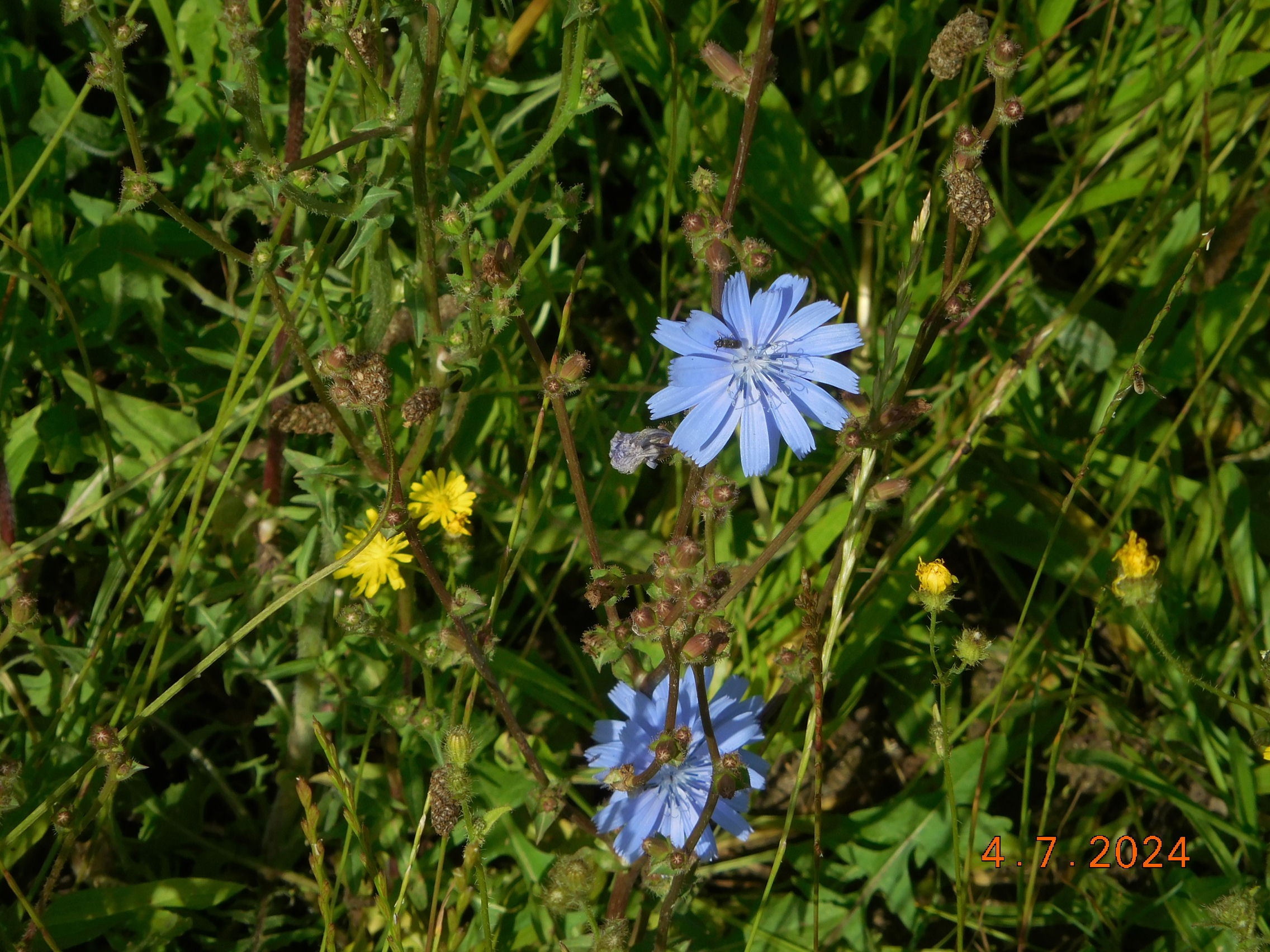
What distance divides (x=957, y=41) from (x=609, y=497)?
171 centimetres

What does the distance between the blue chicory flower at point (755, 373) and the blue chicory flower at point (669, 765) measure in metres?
0.69

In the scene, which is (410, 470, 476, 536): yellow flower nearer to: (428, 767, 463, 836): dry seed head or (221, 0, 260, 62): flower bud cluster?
(428, 767, 463, 836): dry seed head

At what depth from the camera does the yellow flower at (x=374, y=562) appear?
280cm

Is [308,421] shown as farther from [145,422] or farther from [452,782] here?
[452,782]

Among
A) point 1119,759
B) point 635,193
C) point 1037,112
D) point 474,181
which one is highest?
point 1037,112

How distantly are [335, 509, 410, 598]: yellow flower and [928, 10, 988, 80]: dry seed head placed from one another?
175 cm

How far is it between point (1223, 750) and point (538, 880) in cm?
223

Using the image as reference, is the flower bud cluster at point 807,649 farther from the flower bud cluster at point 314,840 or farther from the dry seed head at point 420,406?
the flower bud cluster at point 314,840

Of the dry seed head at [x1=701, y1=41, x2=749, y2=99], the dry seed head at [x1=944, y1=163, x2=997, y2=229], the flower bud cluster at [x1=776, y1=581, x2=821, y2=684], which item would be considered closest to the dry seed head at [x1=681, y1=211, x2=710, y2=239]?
the dry seed head at [x1=701, y1=41, x2=749, y2=99]

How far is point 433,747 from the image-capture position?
2.73 m

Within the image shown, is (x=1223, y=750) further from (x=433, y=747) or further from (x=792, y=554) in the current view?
(x=433, y=747)

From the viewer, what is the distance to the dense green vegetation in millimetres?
2766

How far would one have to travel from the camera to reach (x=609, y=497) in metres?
3.45

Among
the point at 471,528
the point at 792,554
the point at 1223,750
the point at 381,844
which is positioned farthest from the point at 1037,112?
the point at 381,844
